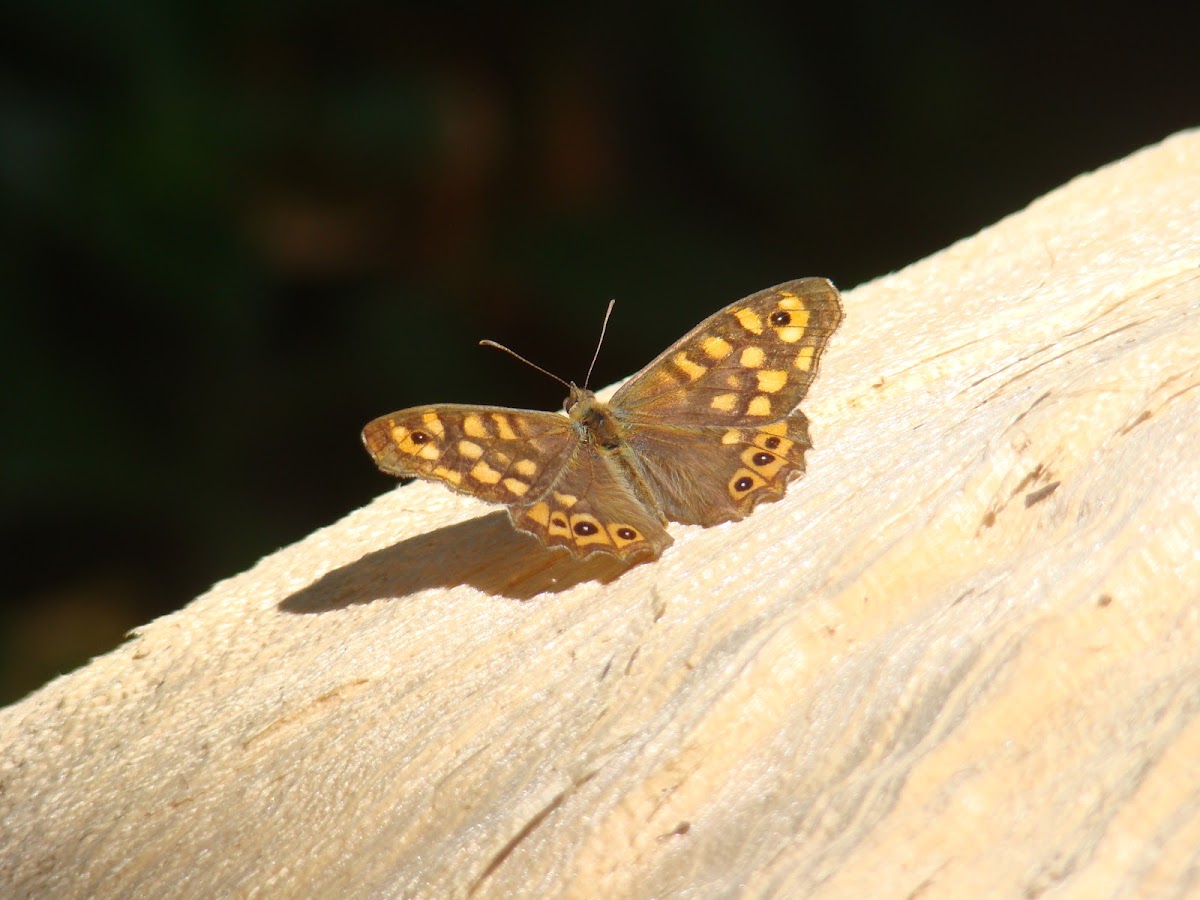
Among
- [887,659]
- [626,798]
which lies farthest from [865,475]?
[626,798]

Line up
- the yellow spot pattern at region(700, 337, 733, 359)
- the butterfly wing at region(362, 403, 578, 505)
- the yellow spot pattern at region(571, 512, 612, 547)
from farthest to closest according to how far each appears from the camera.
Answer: the yellow spot pattern at region(700, 337, 733, 359) → the butterfly wing at region(362, 403, 578, 505) → the yellow spot pattern at region(571, 512, 612, 547)

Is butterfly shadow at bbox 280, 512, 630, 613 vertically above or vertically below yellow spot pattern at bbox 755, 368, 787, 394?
above

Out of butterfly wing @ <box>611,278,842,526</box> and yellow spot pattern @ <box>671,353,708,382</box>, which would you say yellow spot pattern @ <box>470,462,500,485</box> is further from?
yellow spot pattern @ <box>671,353,708,382</box>

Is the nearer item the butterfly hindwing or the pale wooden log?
the pale wooden log

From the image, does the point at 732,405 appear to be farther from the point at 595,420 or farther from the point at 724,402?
the point at 595,420

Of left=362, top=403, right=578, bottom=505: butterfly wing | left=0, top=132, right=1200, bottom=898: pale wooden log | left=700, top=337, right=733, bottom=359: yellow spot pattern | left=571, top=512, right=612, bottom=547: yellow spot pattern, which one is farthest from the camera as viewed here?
left=700, top=337, right=733, bottom=359: yellow spot pattern

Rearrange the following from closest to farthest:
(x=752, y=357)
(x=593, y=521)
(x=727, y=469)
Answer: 1. (x=593, y=521)
2. (x=727, y=469)
3. (x=752, y=357)

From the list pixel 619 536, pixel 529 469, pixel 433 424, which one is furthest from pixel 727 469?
pixel 433 424

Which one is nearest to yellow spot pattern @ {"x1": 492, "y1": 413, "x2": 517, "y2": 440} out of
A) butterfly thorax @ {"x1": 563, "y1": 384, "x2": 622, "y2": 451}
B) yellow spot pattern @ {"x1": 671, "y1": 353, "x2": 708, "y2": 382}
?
butterfly thorax @ {"x1": 563, "y1": 384, "x2": 622, "y2": 451}
